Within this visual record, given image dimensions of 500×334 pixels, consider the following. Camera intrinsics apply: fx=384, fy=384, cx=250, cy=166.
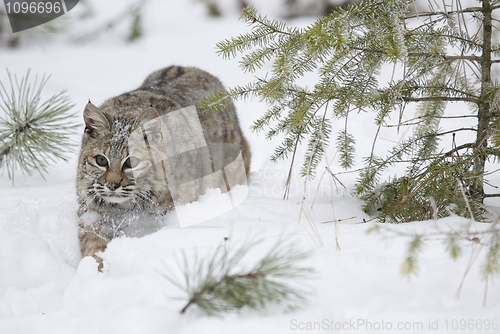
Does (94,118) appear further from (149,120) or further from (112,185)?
(112,185)

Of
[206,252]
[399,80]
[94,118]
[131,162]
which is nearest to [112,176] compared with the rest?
[131,162]

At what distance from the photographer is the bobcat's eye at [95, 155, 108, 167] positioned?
2414 mm

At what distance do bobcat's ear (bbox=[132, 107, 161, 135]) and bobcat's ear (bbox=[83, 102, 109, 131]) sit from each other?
0.19m

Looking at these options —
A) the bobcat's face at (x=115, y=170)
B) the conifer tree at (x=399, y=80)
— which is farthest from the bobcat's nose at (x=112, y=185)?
the conifer tree at (x=399, y=80)

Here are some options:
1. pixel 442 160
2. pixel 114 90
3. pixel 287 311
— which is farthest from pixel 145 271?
pixel 114 90

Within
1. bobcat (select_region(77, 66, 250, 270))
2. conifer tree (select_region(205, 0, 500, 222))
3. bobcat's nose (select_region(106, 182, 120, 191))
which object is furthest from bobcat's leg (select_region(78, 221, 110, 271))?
conifer tree (select_region(205, 0, 500, 222))

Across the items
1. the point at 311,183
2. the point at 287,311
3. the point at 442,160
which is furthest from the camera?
the point at 311,183

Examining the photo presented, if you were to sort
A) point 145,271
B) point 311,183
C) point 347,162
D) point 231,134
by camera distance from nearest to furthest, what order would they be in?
point 145,271 → point 347,162 → point 311,183 → point 231,134

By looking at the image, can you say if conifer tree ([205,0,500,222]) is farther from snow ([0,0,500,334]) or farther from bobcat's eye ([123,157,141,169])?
bobcat's eye ([123,157,141,169])

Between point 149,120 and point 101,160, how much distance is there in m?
0.39

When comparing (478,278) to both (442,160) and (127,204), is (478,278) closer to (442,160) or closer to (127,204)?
(442,160)

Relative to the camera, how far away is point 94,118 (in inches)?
96.2

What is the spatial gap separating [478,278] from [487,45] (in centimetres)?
136

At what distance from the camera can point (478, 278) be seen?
1.24 m
